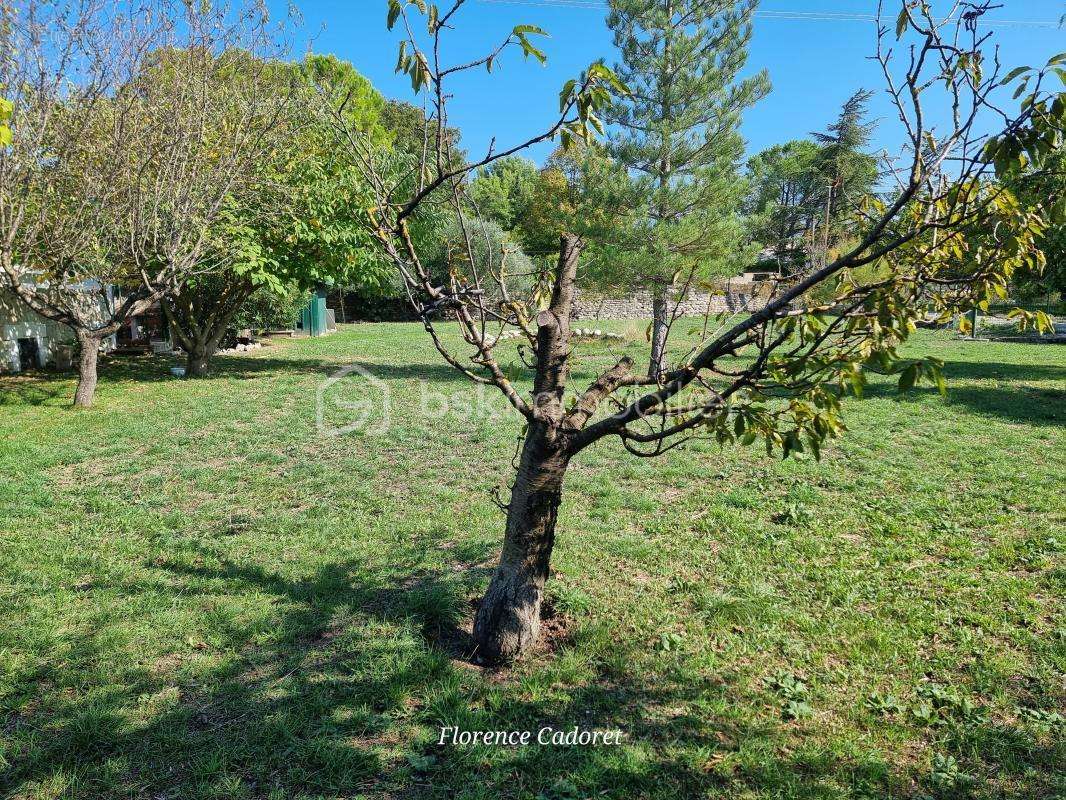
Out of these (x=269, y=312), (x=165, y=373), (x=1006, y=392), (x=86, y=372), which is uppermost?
(x=269, y=312)

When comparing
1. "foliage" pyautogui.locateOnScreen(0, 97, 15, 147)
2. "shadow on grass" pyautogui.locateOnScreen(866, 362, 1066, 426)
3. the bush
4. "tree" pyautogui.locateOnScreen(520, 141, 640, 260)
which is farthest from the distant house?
"shadow on grass" pyautogui.locateOnScreen(866, 362, 1066, 426)

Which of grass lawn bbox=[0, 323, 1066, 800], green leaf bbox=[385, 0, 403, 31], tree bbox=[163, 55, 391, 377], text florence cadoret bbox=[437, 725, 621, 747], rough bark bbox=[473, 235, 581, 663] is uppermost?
tree bbox=[163, 55, 391, 377]

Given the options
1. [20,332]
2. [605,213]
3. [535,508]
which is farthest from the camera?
[20,332]

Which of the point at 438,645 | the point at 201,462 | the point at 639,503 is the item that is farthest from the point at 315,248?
the point at 438,645

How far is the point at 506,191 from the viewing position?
43688 mm

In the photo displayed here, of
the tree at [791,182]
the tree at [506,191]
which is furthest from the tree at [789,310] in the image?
the tree at [506,191]

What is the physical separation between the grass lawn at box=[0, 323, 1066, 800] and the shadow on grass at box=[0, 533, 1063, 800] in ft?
0.03

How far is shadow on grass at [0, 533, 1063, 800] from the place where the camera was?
2.21 metres

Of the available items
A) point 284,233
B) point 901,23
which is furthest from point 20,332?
point 901,23

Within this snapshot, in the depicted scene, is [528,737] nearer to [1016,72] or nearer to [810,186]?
[1016,72]

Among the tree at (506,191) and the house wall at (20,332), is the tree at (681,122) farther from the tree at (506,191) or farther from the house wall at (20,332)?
the tree at (506,191)

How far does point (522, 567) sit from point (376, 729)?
898mm

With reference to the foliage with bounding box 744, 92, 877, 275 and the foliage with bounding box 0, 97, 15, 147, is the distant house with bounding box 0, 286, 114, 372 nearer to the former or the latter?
the foliage with bounding box 0, 97, 15, 147

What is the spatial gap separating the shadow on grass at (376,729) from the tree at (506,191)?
36699mm
